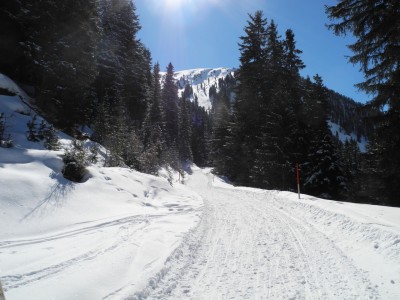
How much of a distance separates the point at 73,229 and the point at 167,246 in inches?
86.9

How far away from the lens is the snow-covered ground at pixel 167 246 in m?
4.17

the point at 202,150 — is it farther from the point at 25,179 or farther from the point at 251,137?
the point at 25,179

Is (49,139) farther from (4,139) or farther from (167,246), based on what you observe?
(167,246)

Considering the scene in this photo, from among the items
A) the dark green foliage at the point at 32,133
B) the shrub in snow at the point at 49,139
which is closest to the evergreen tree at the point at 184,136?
the shrub in snow at the point at 49,139

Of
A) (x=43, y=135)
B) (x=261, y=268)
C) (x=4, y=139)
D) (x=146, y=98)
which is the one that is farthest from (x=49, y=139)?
(x=146, y=98)

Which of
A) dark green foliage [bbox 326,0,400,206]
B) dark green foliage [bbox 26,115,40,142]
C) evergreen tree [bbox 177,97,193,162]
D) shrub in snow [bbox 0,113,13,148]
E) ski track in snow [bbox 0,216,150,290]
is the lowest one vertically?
ski track in snow [bbox 0,216,150,290]

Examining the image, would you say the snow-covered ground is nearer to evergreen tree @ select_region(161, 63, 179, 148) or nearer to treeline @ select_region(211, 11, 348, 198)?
treeline @ select_region(211, 11, 348, 198)

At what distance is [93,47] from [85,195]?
13073mm

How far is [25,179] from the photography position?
7516mm

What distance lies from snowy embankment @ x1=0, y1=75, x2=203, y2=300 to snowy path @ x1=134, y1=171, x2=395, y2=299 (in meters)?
0.43

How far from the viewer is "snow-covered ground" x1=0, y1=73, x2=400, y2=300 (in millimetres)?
4168

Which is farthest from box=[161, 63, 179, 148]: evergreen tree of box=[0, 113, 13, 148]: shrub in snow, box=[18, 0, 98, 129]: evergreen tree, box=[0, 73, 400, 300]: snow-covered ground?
box=[0, 73, 400, 300]: snow-covered ground

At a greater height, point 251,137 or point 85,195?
point 251,137

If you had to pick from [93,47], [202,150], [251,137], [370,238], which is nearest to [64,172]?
[370,238]
